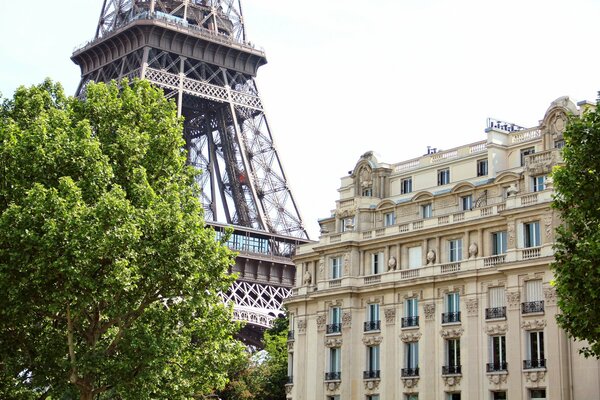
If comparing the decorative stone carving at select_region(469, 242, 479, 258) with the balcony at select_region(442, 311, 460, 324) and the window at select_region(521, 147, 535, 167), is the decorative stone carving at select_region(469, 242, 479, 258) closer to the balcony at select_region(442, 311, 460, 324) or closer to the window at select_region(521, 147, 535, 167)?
the balcony at select_region(442, 311, 460, 324)

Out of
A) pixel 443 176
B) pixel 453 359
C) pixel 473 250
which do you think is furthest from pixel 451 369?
pixel 443 176

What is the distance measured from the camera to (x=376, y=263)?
7312 centimetres

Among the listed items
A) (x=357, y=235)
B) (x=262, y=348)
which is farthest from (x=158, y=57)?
(x=357, y=235)

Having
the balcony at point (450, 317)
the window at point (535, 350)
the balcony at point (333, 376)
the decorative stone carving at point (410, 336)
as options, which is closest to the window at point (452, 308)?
the balcony at point (450, 317)

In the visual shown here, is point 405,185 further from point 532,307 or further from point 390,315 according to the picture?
point 532,307

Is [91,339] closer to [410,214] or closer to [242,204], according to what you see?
[410,214]

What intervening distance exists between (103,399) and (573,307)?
20408 mm

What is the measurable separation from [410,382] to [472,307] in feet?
20.4

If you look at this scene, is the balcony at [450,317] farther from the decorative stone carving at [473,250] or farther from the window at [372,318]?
the window at [372,318]

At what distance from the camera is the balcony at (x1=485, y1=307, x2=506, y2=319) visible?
63.2 meters

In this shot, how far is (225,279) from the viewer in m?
46.0

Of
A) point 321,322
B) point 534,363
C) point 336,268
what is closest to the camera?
point 534,363

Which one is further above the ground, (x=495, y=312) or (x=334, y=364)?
(x=495, y=312)

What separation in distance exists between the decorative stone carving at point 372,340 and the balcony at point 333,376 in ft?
8.87
